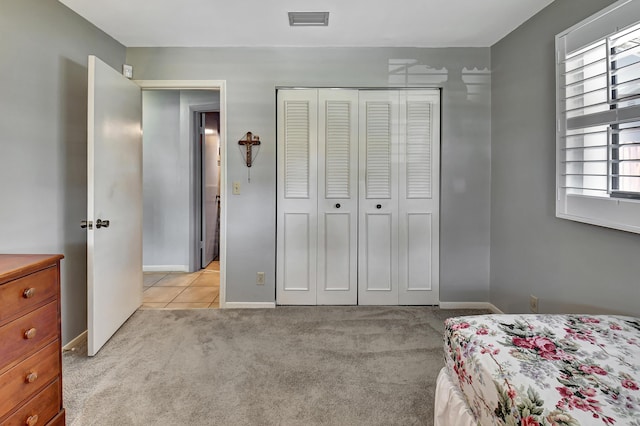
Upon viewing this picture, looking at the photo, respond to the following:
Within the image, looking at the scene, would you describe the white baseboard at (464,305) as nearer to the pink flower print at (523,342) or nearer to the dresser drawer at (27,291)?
the pink flower print at (523,342)

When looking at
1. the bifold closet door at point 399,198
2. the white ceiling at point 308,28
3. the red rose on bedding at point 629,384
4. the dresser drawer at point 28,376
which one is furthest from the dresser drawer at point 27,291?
the bifold closet door at point 399,198

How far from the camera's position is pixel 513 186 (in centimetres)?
275

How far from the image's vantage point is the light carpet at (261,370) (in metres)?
1.71

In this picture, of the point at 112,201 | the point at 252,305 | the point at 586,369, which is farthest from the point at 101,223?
the point at 586,369

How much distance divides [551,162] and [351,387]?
197cm

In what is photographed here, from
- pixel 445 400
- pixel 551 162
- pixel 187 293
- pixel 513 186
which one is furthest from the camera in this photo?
pixel 187 293

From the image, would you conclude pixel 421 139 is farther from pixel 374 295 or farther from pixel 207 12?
pixel 207 12

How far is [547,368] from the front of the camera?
44.2 inches

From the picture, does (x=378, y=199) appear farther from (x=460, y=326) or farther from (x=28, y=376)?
(x=28, y=376)

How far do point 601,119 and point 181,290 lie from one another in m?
3.85

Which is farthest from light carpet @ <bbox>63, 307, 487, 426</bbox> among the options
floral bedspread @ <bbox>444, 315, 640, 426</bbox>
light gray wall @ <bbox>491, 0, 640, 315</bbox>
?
light gray wall @ <bbox>491, 0, 640, 315</bbox>

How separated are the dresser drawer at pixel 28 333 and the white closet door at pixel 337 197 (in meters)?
2.03

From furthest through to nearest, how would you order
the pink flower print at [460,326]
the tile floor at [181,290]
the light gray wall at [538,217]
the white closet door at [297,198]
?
the tile floor at [181,290] → the white closet door at [297,198] → the light gray wall at [538,217] → the pink flower print at [460,326]

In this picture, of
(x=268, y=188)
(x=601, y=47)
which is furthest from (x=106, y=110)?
(x=601, y=47)
